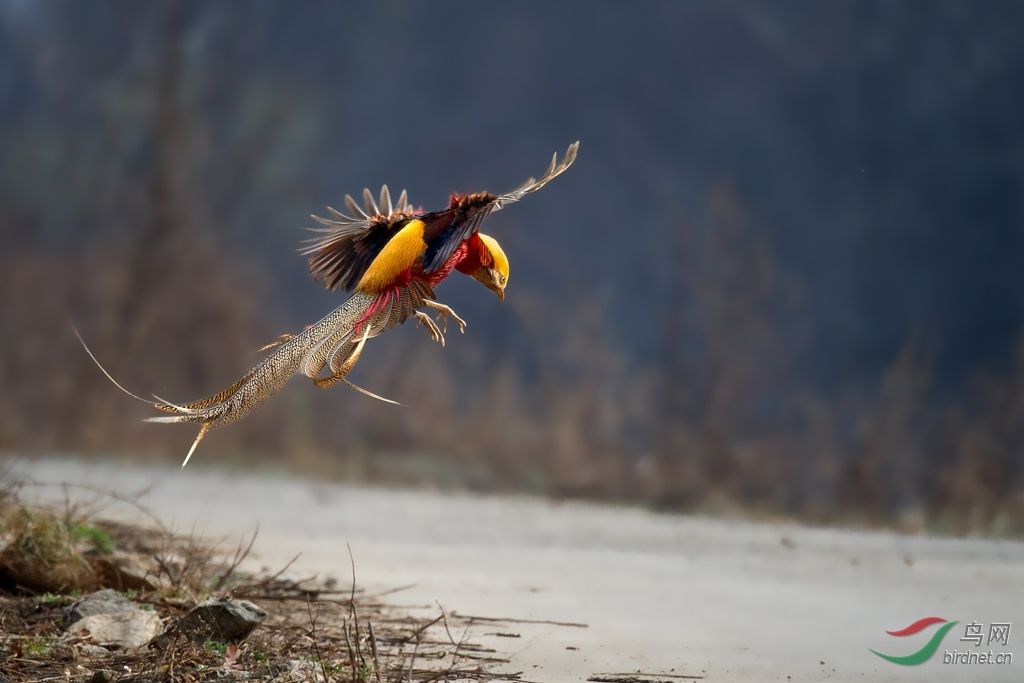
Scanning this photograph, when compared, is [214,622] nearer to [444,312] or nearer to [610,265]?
[444,312]

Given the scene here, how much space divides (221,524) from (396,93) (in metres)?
11.6

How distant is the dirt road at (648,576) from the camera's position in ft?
10.5

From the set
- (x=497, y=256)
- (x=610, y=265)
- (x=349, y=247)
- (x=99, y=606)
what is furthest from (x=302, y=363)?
(x=610, y=265)

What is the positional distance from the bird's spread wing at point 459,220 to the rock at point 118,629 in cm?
149

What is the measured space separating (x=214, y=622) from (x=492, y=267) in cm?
128

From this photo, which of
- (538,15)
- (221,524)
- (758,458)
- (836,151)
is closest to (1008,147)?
(836,151)

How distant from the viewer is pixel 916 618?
3842 mm

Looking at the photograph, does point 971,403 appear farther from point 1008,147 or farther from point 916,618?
point 916,618

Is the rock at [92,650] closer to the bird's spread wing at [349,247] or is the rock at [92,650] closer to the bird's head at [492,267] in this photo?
the bird's spread wing at [349,247]

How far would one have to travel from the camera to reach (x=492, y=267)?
7.93ft

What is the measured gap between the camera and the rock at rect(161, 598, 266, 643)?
3.00 m

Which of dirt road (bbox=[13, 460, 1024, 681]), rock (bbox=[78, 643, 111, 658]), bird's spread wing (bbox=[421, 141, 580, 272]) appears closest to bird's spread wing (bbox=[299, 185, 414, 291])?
bird's spread wing (bbox=[421, 141, 580, 272])

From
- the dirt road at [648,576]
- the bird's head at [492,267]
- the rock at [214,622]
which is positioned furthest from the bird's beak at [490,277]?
the rock at [214,622]

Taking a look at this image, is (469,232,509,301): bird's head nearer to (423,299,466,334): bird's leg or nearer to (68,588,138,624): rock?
(423,299,466,334): bird's leg
